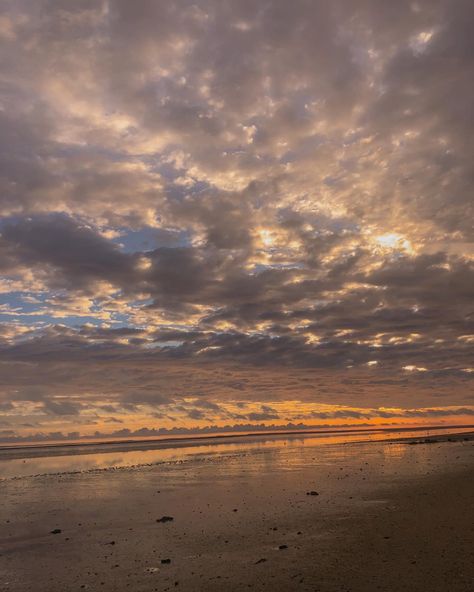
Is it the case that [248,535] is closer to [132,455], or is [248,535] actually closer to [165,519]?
[165,519]

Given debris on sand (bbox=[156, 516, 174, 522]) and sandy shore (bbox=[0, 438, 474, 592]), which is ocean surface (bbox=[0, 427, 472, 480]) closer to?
sandy shore (bbox=[0, 438, 474, 592])

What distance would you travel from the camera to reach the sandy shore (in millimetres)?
11773

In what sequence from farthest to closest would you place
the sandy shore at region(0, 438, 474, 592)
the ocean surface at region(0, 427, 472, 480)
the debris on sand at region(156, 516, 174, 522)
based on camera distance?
Answer: the ocean surface at region(0, 427, 472, 480) < the debris on sand at region(156, 516, 174, 522) < the sandy shore at region(0, 438, 474, 592)

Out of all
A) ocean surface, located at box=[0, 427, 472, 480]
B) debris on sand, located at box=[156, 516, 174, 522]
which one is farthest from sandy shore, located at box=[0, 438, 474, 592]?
ocean surface, located at box=[0, 427, 472, 480]

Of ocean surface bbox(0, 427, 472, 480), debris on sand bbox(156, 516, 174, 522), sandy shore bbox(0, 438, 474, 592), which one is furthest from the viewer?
ocean surface bbox(0, 427, 472, 480)

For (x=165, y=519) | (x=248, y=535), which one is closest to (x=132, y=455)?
(x=165, y=519)

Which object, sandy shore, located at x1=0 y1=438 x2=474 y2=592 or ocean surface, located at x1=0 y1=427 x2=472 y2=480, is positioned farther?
ocean surface, located at x1=0 y1=427 x2=472 y2=480

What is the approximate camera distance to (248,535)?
16109 mm

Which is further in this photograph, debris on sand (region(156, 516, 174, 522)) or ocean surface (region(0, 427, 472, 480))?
ocean surface (region(0, 427, 472, 480))

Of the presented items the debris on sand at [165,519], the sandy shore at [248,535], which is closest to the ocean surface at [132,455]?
the sandy shore at [248,535]

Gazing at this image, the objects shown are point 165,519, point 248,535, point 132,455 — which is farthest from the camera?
point 132,455

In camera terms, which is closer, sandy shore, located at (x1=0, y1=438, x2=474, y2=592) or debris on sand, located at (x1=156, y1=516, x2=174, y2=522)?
sandy shore, located at (x1=0, y1=438, x2=474, y2=592)

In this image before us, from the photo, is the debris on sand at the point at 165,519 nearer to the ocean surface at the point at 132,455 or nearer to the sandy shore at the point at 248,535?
the sandy shore at the point at 248,535

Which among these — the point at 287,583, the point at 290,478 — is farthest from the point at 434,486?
the point at 287,583
